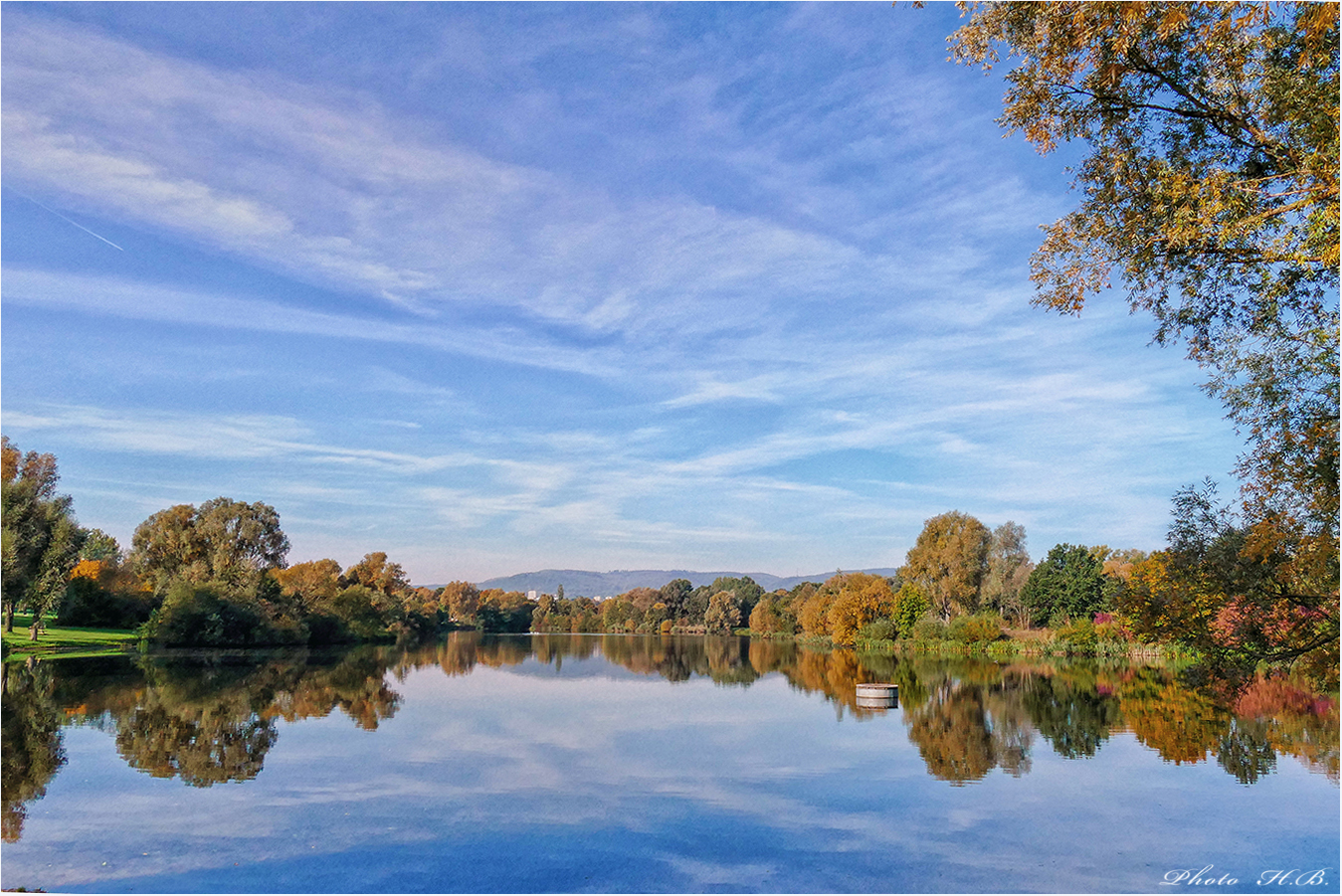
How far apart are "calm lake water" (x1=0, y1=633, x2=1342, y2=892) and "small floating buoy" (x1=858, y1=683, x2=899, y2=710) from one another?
0.63 meters

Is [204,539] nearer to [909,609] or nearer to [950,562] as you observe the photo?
[909,609]

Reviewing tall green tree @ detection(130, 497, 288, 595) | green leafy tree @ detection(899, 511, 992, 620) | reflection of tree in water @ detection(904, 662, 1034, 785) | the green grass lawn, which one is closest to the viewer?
reflection of tree in water @ detection(904, 662, 1034, 785)

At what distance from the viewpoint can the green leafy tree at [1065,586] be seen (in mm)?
61719

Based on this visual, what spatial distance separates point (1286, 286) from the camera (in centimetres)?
1030

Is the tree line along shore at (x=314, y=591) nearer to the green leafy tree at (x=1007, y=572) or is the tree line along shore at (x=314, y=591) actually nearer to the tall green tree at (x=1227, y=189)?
the green leafy tree at (x=1007, y=572)

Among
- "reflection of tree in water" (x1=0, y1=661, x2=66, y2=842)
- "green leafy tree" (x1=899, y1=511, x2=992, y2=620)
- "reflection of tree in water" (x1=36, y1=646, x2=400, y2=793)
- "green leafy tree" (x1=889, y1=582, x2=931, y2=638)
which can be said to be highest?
"green leafy tree" (x1=899, y1=511, x2=992, y2=620)

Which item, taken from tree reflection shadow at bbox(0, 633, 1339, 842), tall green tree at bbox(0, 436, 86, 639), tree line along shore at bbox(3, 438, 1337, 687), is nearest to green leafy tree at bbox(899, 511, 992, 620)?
tree line along shore at bbox(3, 438, 1337, 687)

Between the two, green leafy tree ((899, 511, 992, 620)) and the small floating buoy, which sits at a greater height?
green leafy tree ((899, 511, 992, 620))

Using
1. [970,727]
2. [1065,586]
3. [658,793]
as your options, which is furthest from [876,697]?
[1065,586]

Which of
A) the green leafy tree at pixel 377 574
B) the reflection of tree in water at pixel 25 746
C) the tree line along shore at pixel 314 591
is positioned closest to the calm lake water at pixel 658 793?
the reflection of tree in water at pixel 25 746

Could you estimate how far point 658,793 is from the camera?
46.2 feet

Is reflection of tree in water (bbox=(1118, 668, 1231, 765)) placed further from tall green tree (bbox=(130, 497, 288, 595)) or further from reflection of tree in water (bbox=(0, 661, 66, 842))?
tall green tree (bbox=(130, 497, 288, 595))

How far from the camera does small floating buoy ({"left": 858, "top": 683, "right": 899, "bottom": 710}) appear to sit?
86.4 feet

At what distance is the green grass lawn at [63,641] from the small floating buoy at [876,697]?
108ft
